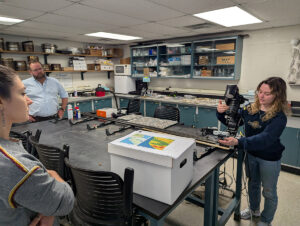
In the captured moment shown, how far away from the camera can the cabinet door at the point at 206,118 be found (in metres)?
4.05

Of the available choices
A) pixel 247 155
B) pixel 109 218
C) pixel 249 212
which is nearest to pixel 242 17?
pixel 247 155

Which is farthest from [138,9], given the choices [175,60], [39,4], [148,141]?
[175,60]

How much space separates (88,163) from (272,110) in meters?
1.56

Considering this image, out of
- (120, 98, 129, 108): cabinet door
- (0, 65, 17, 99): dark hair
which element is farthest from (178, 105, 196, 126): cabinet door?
(0, 65, 17, 99): dark hair

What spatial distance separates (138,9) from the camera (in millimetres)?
2607

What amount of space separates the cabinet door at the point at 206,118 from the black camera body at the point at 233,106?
224cm

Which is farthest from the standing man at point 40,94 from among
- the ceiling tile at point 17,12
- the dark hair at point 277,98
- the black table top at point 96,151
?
the dark hair at point 277,98

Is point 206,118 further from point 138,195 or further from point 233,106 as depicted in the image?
Answer: point 138,195

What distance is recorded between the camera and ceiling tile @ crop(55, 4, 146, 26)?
8.49ft

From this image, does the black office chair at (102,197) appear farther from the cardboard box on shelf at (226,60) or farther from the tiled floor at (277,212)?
the cardboard box on shelf at (226,60)

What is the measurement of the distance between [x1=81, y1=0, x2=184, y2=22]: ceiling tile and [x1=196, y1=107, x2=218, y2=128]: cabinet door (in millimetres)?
2005

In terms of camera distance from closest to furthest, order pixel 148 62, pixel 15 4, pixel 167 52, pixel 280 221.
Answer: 1. pixel 280 221
2. pixel 15 4
3. pixel 167 52
4. pixel 148 62

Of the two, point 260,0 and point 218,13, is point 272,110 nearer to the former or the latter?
point 260,0

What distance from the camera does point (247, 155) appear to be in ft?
6.37
